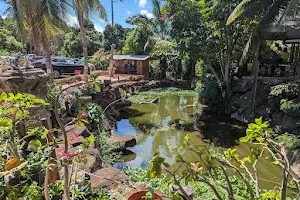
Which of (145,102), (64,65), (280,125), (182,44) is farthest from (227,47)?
(64,65)

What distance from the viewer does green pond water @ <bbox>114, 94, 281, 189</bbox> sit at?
6.80m

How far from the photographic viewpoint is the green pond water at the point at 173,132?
680 cm

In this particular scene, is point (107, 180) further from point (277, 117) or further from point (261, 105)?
point (261, 105)

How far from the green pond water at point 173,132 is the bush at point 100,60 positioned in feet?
29.0

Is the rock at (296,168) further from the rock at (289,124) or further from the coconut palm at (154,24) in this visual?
the coconut palm at (154,24)

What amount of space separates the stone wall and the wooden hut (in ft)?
32.0

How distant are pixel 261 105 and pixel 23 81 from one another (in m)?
9.03

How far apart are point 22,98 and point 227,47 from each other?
1033 cm

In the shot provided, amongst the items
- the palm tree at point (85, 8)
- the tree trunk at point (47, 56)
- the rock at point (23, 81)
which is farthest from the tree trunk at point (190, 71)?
the rock at point (23, 81)

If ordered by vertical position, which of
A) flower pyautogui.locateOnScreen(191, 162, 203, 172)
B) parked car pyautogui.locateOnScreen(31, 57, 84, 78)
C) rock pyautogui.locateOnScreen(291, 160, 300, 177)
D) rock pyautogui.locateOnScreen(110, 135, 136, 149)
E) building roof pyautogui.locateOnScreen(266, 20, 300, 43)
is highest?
building roof pyautogui.locateOnScreen(266, 20, 300, 43)

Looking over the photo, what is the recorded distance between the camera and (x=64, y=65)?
1507 cm

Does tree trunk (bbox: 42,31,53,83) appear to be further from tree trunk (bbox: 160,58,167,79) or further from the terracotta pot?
tree trunk (bbox: 160,58,167,79)

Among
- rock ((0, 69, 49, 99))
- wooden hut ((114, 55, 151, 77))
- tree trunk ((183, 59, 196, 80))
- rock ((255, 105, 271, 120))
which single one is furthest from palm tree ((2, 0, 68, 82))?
tree trunk ((183, 59, 196, 80))

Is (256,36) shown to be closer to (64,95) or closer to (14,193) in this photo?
(64,95)
